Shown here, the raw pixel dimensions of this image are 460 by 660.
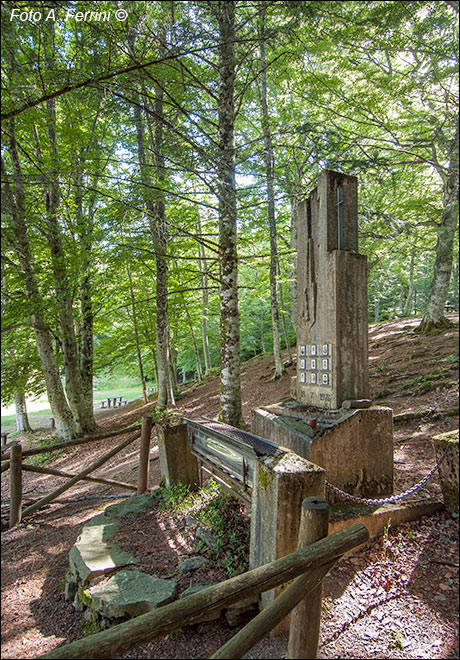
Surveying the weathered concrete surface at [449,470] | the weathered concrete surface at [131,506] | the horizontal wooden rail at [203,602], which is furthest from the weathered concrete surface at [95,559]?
the weathered concrete surface at [449,470]

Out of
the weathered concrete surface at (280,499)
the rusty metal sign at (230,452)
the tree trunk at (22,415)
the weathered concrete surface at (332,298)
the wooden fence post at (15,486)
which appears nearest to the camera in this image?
the weathered concrete surface at (280,499)

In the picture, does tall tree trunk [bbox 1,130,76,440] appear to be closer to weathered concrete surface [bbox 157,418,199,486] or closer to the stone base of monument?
weathered concrete surface [bbox 157,418,199,486]

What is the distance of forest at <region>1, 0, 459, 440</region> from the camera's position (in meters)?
4.27

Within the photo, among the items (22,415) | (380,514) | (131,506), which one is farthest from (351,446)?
(22,415)

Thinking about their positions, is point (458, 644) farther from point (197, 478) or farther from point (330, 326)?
point (197, 478)

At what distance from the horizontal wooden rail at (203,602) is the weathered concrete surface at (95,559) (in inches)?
93.0

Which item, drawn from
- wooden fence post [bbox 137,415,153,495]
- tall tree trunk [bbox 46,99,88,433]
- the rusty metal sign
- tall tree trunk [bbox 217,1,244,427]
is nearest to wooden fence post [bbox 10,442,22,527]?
wooden fence post [bbox 137,415,153,495]

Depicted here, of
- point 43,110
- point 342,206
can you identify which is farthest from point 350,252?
point 43,110

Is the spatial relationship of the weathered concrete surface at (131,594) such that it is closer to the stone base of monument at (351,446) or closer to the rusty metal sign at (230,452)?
the rusty metal sign at (230,452)

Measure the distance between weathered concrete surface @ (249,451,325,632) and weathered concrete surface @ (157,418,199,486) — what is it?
264cm

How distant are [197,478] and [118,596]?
104 inches

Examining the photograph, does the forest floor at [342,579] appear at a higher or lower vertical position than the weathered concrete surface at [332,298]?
lower

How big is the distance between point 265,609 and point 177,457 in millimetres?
4040

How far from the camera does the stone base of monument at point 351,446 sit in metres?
3.91
